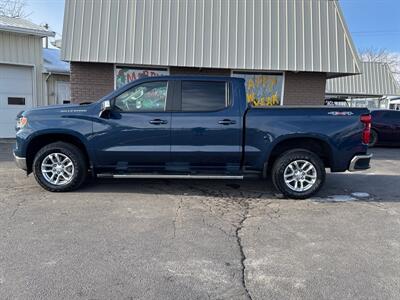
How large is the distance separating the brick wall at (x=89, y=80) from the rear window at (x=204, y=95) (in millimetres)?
4906

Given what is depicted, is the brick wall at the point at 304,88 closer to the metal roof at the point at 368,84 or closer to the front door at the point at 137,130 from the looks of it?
the front door at the point at 137,130

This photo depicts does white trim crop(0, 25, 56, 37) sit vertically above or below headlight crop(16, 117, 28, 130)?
above

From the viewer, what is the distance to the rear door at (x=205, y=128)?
234 inches

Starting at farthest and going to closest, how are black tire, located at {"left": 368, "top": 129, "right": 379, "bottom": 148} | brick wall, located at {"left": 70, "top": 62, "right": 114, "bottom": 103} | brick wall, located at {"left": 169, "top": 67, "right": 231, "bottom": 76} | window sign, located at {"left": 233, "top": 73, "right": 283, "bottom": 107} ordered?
black tire, located at {"left": 368, "top": 129, "right": 379, "bottom": 148} → window sign, located at {"left": 233, "top": 73, "right": 283, "bottom": 107} → brick wall, located at {"left": 169, "top": 67, "right": 231, "bottom": 76} → brick wall, located at {"left": 70, "top": 62, "right": 114, "bottom": 103}

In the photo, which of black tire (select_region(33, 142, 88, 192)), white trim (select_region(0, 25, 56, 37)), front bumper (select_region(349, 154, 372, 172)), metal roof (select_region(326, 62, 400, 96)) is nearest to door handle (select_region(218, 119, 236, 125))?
front bumper (select_region(349, 154, 372, 172))

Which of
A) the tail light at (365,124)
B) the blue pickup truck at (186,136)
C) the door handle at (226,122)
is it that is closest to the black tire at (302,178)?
the blue pickup truck at (186,136)

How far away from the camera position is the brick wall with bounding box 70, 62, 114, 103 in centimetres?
1009

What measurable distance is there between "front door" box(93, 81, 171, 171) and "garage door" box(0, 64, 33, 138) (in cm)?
944

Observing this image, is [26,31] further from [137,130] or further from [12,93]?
[137,130]

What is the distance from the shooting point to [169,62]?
9.78 metres

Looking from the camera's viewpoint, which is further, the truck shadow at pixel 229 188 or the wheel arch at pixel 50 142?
the truck shadow at pixel 229 188

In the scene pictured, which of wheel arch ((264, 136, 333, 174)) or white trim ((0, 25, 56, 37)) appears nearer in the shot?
wheel arch ((264, 136, 333, 174))

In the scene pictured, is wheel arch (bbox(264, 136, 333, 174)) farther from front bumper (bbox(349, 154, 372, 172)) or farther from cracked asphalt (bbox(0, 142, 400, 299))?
cracked asphalt (bbox(0, 142, 400, 299))

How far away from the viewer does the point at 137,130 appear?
5.93 meters
